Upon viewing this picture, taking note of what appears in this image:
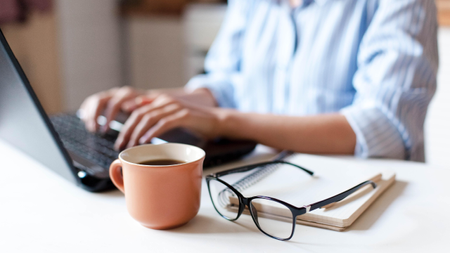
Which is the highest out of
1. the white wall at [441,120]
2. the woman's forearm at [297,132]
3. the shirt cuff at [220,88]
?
the woman's forearm at [297,132]

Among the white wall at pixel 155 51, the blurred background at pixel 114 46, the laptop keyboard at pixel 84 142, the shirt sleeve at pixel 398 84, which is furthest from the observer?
the white wall at pixel 155 51

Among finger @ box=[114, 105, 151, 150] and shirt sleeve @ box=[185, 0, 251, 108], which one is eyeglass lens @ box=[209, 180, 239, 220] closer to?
finger @ box=[114, 105, 151, 150]

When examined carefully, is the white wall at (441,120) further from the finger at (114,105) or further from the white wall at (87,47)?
the white wall at (87,47)

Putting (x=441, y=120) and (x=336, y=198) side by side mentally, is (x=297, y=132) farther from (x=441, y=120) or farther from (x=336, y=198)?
(x=441, y=120)

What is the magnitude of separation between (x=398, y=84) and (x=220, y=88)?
1.57ft

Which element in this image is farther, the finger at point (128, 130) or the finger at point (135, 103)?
the finger at point (135, 103)

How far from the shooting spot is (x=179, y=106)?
75cm

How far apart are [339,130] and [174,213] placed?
419mm

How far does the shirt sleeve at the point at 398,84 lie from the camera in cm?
76

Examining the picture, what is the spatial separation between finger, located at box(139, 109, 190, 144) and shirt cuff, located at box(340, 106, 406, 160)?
0.31 metres

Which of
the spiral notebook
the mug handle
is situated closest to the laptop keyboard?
the mug handle

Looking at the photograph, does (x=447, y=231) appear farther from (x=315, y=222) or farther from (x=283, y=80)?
(x=283, y=80)

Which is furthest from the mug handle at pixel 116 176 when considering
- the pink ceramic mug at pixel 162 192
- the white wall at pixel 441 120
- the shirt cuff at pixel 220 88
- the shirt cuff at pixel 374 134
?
the white wall at pixel 441 120

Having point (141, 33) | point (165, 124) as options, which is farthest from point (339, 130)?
point (141, 33)
